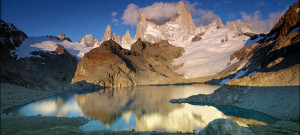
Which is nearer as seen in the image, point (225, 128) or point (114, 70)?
point (225, 128)

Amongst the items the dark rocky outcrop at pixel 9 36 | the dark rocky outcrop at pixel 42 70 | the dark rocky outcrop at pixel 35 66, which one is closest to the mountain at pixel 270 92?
the dark rocky outcrop at pixel 42 70

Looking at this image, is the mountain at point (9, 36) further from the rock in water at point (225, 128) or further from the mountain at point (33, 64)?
the rock in water at point (225, 128)

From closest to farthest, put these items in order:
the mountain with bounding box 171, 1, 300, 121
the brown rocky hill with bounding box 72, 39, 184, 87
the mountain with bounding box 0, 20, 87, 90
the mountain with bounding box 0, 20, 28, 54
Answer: the mountain with bounding box 171, 1, 300, 121
the mountain with bounding box 0, 20, 87, 90
the mountain with bounding box 0, 20, 28, 54
the brown rocky hill with bounding box 72, 39, 184, 87

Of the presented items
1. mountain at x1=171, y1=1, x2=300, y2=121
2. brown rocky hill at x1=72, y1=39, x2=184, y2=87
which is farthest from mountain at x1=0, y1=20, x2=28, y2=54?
mountain at x1=171, y1=1, x2=300, y2=121

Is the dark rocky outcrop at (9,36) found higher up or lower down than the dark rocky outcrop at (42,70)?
higher up

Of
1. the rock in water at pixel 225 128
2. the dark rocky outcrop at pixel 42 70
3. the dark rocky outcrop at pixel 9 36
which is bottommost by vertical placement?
the rock in water at pixel 225 128

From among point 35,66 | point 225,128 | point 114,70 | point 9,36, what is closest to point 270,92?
point 225,128

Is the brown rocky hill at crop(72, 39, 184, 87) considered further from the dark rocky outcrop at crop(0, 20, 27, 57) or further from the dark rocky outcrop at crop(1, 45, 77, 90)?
the dark rocky outcrop at crop(0, 20, 27, 57)

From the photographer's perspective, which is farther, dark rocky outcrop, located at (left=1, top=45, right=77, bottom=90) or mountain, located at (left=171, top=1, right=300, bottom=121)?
dark rocky outcrop, located at (left=1, top=45, right=77, bottom=90)

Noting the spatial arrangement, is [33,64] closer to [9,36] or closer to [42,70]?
[42,70]

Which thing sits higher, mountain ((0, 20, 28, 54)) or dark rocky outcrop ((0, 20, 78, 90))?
mountain ((0, 20, 28, 54))

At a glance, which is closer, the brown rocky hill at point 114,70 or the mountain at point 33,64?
the mountain at point 33,64

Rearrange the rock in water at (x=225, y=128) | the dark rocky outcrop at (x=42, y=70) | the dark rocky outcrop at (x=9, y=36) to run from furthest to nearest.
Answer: the dark rocky outcrop at (x=9, y=36), the dark rocky outcrop at (x=42, y=70), the rock in water at (x=225, y=128)

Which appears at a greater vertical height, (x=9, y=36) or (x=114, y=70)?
(x=9, y=36)
